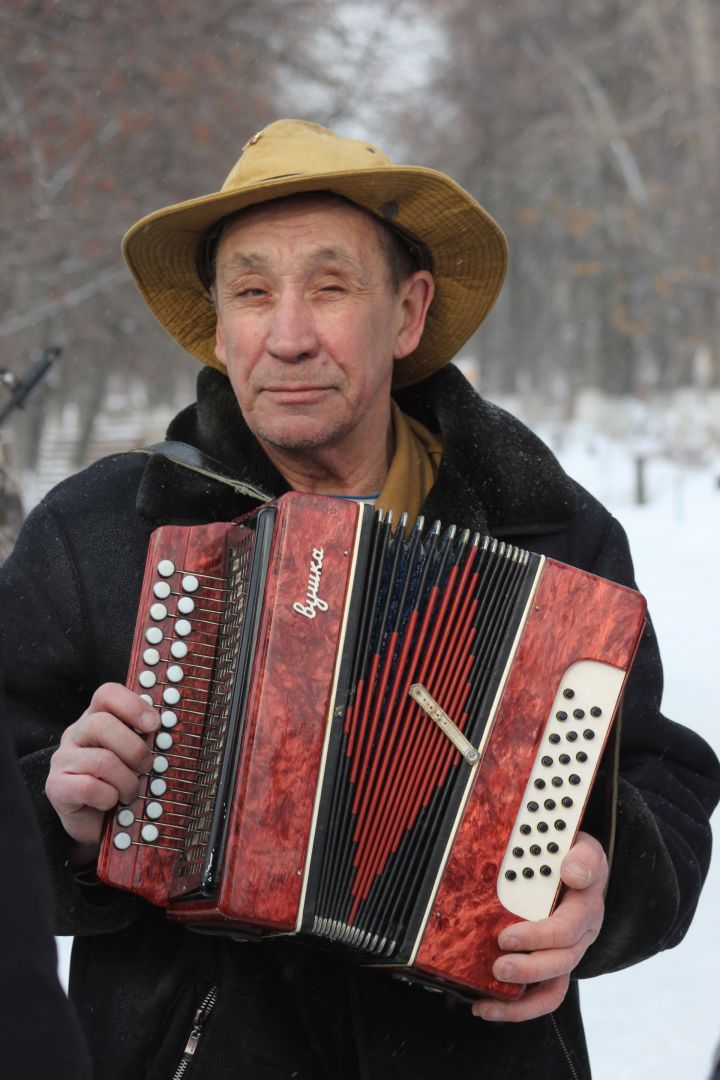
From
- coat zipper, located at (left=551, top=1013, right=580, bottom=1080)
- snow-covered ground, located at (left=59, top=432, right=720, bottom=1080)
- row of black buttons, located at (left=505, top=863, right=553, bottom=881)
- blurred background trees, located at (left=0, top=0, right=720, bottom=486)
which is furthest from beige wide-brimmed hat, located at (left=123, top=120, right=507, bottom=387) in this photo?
blurred background trees, located at (left=0, top=0, right=720, bottom=486)

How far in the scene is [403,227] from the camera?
2.73 meters

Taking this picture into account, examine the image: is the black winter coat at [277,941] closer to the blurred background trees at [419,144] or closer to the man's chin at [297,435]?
the man's chin at [297,435]

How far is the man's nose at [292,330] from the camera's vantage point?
2.51m

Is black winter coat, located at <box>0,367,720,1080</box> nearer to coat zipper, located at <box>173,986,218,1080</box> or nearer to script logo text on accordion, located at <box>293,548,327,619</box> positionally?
coat zipper, located at <box>173,986,218,1080</box>

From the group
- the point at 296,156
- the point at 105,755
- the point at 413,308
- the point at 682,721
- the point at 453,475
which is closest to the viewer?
the point at 105,755

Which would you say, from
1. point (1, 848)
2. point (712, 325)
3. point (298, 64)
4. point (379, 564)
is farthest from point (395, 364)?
point (712, 325)

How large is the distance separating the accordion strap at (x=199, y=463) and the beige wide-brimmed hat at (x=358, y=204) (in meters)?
0.37

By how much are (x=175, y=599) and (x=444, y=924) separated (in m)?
0.64

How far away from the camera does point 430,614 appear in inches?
86.0

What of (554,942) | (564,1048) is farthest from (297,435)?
(564,1048)

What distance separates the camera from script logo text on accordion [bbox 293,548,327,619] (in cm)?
212

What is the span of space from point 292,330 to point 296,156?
327 millimetres

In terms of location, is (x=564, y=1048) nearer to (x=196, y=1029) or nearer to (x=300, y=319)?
(x=196, y=1029)

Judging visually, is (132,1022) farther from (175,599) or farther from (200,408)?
(200,408)
